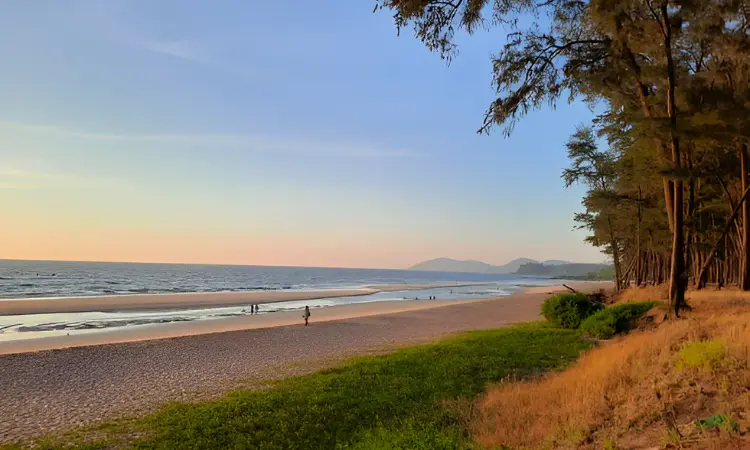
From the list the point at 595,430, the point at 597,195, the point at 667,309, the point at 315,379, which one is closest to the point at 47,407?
the point at 315,379

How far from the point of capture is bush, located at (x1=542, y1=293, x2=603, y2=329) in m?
19.0

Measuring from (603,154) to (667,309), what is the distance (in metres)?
20.4

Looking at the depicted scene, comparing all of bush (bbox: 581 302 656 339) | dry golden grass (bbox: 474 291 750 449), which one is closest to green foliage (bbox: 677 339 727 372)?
dry golden grass (bbox: 474 291 750 449)

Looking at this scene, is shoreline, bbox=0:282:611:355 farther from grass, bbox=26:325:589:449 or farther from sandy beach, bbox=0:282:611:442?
grass, bbox=26:325:589:449

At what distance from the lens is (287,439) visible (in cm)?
700

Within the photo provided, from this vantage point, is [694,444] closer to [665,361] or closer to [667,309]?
[665,361]

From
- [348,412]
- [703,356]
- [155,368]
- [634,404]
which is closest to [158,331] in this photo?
[155,368]

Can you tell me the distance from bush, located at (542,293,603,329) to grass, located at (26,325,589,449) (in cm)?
695

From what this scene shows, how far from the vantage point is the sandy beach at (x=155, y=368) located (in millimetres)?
9445

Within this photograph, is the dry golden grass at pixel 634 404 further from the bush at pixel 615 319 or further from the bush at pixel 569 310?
the bush at pixel 569 310

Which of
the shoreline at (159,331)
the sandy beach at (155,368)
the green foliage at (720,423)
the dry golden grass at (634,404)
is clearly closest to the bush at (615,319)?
the sandy beach at (155,368)

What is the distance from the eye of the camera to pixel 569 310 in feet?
63.5

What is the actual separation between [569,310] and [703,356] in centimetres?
1372

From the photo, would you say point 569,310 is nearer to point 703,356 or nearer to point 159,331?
point 703,356
